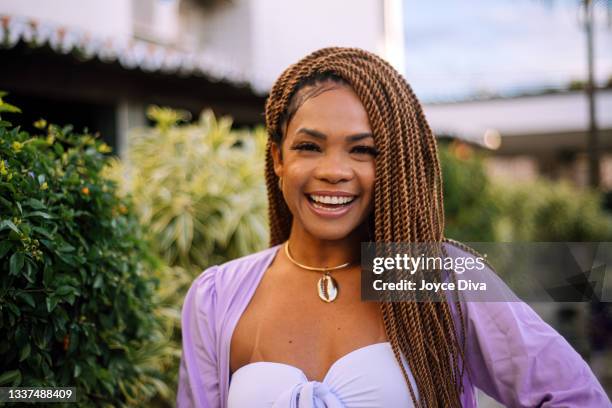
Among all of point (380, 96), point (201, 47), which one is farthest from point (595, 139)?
point (380, 96)

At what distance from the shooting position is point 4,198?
67.2 inches

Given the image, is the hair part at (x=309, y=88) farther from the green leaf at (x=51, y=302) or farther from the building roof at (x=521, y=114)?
the building roof at (x=521, y=114)

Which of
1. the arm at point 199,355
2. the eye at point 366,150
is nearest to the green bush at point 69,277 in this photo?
the arm at point 199,355

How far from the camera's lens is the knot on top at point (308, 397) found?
159 cm

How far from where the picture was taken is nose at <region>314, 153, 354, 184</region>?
1704mm

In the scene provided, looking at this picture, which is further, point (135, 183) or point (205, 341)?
→ point (135, 183)

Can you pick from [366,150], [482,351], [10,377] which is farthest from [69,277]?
[482,351]

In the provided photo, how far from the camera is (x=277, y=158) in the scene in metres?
1.97

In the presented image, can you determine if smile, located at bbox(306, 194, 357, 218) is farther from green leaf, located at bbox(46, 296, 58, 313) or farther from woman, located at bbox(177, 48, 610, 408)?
green leaf, located at bbox(46, 296, 58, 313)

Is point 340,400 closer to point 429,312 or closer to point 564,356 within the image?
point 429,312

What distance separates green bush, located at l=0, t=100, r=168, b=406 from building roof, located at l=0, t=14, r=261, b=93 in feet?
9.00

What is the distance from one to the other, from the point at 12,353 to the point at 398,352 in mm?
1095

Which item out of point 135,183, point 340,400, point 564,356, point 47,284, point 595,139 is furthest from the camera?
point 595,139

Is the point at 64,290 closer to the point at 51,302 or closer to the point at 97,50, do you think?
the point at 51,302
